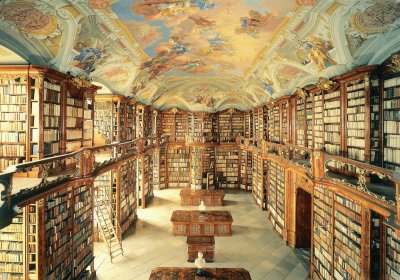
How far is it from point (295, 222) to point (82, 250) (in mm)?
7682

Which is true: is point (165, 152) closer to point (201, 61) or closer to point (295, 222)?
point (201, 61)

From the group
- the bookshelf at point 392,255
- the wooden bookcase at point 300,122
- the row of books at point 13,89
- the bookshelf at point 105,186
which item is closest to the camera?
the bookshelf at point 392,255

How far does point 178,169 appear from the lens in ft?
59.6

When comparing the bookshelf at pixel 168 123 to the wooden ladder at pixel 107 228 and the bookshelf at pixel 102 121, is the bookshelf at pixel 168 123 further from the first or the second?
the wooden ladder at pixel 107 228

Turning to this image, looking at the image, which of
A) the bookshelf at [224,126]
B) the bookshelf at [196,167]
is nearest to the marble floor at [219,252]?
the bookshelf at [196,167]

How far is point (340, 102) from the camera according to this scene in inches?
264

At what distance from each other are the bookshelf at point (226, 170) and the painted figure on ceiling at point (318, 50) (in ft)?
37.1

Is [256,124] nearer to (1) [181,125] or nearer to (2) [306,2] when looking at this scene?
(1) [181,125]

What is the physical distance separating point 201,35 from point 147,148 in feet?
22.3

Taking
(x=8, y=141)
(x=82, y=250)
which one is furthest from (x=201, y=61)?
(x=82, y=250)

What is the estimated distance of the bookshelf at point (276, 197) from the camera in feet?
34.2

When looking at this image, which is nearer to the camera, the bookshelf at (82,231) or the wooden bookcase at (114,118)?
the bookshelf at (82,231)

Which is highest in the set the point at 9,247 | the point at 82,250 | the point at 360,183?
the point at 360,183

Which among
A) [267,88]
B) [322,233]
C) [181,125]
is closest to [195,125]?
[181,125]
